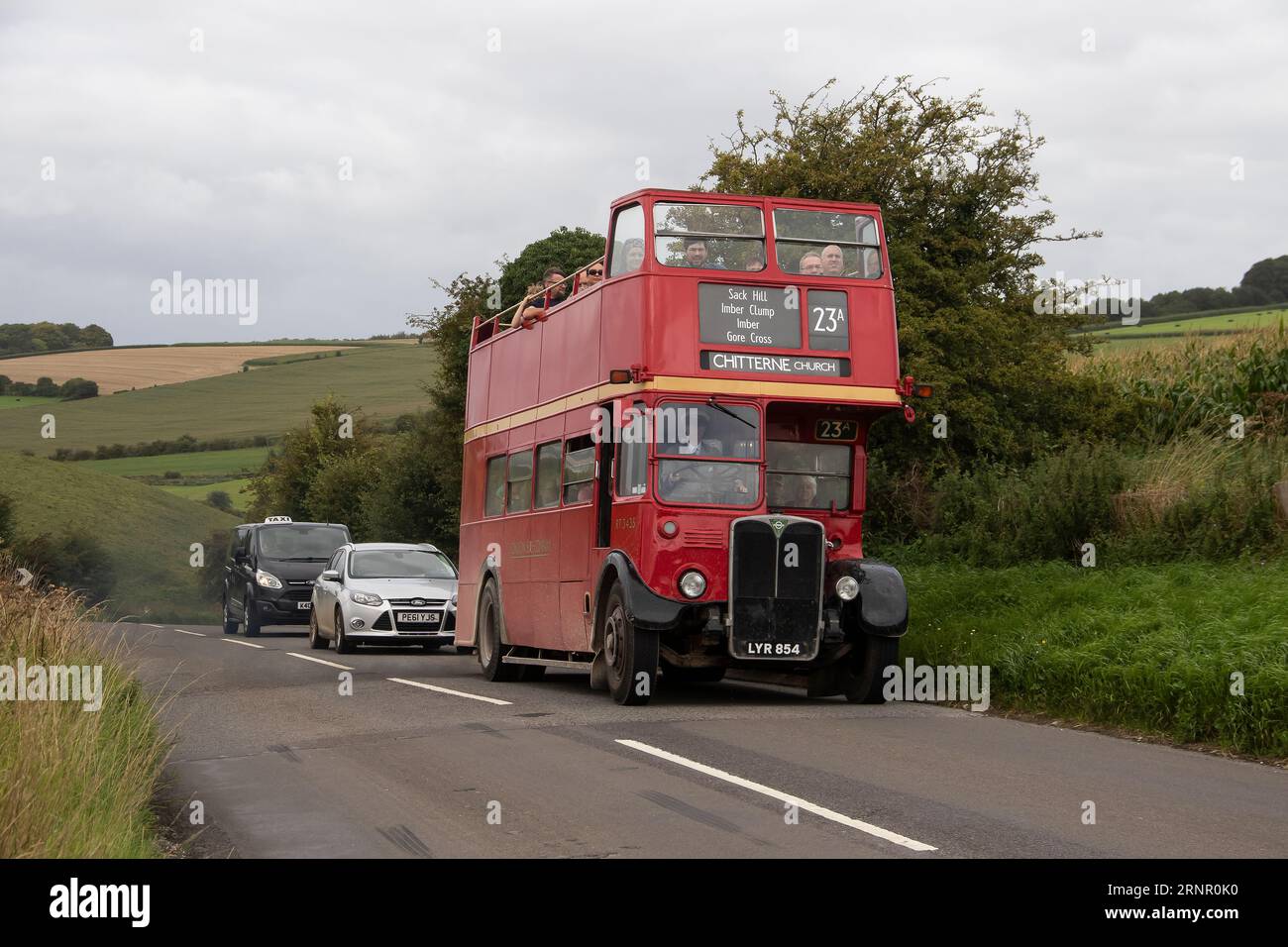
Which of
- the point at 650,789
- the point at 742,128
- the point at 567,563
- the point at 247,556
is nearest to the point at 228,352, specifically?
the point at 247,556

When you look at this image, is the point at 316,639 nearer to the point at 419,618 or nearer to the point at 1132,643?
the point at 419,618

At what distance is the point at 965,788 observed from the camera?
980cm

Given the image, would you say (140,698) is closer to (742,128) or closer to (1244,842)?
(1244,842)

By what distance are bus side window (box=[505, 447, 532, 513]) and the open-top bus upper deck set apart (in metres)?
3.33

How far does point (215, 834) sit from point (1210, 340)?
21.6 meters

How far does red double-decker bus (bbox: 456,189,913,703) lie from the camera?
1468 cm

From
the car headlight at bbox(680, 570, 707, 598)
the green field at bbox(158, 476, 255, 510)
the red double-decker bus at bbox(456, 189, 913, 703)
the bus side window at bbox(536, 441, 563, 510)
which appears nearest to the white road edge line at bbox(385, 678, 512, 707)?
the red double-decker bus at bbox(456, 189, 913, 703)

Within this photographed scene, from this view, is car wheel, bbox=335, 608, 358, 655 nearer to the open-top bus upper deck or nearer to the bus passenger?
the open-top bus upper deck

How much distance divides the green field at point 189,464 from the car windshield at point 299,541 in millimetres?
50984

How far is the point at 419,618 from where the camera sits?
25.5m

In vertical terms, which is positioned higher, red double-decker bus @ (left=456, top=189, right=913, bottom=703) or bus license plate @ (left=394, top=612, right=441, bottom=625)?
red double-decker bus @ (left=456, top=189, right=913, bottom=703)

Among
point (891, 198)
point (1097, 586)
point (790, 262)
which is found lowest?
point (1097, 586)

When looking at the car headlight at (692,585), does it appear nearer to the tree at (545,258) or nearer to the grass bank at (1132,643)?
the grass bank at (1132,643)

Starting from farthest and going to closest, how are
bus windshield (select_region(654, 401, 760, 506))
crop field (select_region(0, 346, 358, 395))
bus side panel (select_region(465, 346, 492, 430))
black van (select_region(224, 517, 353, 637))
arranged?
crop field (select_region(0, 346, 358, 395)), black van (select_region(224, 517, 353, 637)), bus side panel (select_region(465, 346, 492, 430)), bus windshield (select_region(654, 401, 760, 506))
